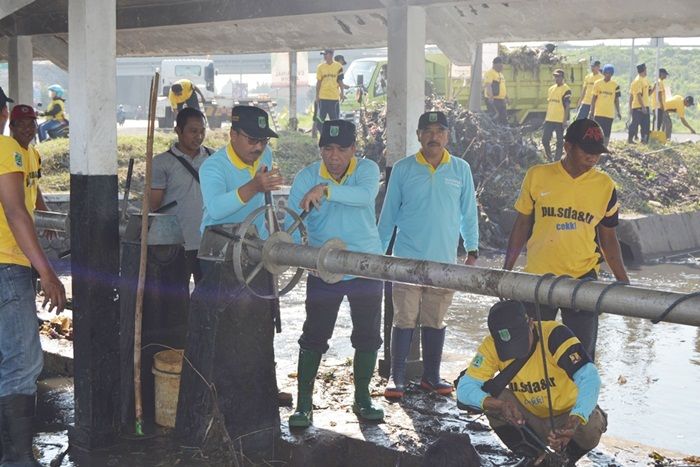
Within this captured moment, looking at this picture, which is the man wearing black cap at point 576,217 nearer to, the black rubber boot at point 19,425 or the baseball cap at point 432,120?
the baseball cap at point 432,120

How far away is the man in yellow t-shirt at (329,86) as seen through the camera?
74.0 feet

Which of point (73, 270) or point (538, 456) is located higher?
point (73, 270)

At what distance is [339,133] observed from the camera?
241 inches

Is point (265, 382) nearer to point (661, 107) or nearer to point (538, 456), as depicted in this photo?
point (538, 456)

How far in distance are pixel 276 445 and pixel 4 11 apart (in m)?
3.39

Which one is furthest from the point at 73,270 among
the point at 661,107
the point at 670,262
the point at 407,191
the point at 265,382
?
the point at 661,107

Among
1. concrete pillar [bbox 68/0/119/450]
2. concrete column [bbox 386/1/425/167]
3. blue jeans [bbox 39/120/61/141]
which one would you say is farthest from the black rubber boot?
blue jeans [bbox 39/120/61/141]

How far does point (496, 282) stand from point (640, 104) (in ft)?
65.2

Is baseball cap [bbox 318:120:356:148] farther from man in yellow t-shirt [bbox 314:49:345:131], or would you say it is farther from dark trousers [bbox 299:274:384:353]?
man in yellow t-shirt [bbox 314:49:345:131]

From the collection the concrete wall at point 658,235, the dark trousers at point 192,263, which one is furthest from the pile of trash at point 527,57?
the dark trousers at point 192,263

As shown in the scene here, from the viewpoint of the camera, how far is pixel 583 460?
5.74m

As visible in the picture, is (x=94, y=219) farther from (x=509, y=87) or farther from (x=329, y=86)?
(x=509, y=87)

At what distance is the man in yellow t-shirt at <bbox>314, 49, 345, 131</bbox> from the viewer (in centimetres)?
2255

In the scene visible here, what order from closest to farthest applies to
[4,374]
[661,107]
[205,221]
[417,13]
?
[4,374] < [205,221] < [417,13] < [661,107]
